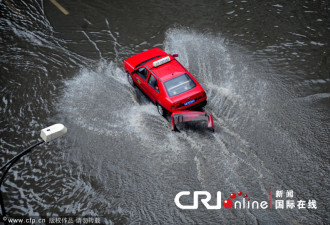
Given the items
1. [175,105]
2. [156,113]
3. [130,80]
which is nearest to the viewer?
[175,105]

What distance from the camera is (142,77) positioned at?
41.8 feet

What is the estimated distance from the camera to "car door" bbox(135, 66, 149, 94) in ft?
41.4

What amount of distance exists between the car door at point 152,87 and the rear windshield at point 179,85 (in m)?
0.46

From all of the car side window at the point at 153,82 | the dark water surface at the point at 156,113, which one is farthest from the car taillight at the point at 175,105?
the car side window at the point at 153,82

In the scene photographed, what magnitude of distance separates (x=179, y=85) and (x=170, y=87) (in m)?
0.33

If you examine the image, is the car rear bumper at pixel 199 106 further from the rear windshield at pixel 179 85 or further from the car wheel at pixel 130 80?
the car wheel at pixel 130 80

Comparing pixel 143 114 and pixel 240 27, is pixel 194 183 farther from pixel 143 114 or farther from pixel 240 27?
pixel 240 27

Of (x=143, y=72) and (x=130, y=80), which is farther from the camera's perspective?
(x=130, y=80)

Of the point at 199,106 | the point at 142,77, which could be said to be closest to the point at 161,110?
the point at 199,106

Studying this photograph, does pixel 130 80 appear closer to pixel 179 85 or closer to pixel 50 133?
pixel 179 85

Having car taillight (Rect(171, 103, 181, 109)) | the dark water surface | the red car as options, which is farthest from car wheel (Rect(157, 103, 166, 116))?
car taillight (Rect(171, 103, 181, 109))

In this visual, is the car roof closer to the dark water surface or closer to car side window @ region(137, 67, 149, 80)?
car side window @ region(137, 67, 149, 80)

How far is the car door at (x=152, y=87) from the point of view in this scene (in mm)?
12008

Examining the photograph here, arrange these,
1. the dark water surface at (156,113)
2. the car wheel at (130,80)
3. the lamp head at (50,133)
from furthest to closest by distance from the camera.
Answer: the car wheel at (130,80), the dark water surface at (156,113), the lamp head at (50,133)
